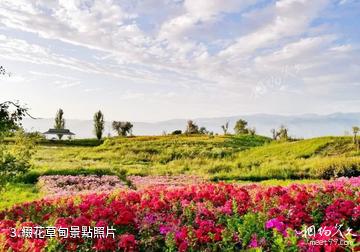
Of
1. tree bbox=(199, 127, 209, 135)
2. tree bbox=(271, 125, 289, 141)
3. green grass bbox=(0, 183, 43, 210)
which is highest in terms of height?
tree bbox=(199, 127, 209, 135)

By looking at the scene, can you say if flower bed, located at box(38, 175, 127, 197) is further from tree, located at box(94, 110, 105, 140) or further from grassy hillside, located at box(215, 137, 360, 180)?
tree, located at box(94, 110, 105, 140)

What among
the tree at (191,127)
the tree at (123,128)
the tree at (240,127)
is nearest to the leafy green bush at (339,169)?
the tree at (240,127)

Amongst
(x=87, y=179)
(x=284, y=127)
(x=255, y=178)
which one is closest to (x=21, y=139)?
A: (x=87, y=179)

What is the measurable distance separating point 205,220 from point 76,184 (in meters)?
13.5

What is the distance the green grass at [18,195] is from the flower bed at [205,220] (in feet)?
20.6

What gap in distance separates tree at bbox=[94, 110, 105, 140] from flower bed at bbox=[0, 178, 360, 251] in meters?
69.4

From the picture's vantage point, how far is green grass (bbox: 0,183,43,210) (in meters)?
17.7

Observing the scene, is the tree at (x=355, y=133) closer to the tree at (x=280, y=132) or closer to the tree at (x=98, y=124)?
the tree at (x=280, y=132)

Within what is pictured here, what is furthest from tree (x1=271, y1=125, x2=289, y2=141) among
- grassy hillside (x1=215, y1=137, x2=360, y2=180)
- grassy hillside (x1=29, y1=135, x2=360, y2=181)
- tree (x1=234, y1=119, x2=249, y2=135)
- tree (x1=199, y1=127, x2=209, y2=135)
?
grassy hillside (x1=215, y1=137, x2=360, y2=180)

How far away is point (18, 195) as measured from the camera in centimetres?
1953

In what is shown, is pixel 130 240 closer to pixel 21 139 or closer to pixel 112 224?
pixel 112 224

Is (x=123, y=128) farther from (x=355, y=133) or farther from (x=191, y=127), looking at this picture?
(x=355, y=133)

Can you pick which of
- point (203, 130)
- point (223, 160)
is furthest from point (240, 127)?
point (223, 160)

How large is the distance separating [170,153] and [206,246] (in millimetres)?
34696
